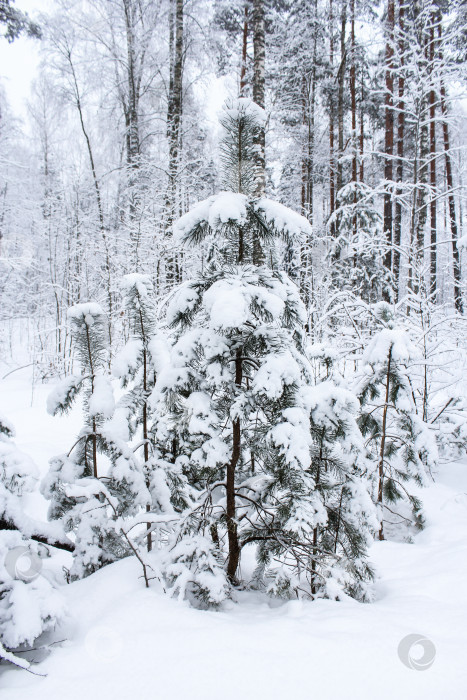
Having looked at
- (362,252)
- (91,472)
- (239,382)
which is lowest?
(91,472)

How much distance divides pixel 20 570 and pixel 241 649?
3.09 feet

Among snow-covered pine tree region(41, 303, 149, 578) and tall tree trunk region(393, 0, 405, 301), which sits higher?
tall tree trunk region(393, 0, 405, 301)

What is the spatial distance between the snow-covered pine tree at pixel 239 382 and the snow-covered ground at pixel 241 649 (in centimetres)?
19

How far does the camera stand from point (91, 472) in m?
2.32

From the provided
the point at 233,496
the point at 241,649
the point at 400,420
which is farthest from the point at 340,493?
the point at 400,420

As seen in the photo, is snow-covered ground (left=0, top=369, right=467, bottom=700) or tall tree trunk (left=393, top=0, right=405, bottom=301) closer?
snow-covered ground (left=0, top=369, right=467, bottom=700)

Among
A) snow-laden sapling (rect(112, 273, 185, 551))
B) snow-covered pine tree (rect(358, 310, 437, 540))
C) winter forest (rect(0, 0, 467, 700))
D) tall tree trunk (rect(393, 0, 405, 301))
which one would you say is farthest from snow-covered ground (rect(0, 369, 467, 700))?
tall tree trunk (rect(393, 0, 405, 301))

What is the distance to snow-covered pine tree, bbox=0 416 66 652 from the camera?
1.38m

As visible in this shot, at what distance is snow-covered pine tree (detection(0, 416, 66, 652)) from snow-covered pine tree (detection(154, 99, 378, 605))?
587 mm

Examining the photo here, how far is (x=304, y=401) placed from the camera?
2270mm

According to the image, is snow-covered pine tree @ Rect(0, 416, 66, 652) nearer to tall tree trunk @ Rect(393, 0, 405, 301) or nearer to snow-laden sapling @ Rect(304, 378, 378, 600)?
snow-laden sapling @ Rect(304, 378, 378, 600)

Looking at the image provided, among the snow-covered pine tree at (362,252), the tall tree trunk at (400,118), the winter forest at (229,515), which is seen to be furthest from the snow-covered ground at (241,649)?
the snow-covered pine tree at (362,252)

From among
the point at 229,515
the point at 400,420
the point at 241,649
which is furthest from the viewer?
the point at 400,420

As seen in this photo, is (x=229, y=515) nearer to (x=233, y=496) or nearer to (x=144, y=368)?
A: (x=233, y=496)
